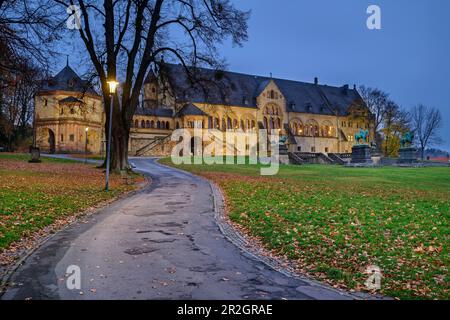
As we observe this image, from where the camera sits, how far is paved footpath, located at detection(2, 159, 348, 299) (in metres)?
5.94

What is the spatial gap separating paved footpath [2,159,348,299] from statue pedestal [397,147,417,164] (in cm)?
5126

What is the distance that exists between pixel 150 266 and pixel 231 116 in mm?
70195

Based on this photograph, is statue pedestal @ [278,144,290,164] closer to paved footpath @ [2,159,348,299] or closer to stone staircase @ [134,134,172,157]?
stone staircase @ [134,134,172,157]

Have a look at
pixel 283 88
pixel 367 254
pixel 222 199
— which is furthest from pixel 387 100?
pixel 367 254

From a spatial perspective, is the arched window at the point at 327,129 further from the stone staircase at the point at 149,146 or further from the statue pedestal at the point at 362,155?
the stone staircase at the point at 149,146

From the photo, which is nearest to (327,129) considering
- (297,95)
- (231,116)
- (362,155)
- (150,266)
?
(297,95)

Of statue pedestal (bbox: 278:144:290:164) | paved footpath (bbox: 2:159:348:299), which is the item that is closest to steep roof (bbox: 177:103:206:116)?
statue pedestal (bbox: 278:144:290:164)

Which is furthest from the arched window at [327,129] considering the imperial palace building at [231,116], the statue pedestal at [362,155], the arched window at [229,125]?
the statue pedestal at [362,155]

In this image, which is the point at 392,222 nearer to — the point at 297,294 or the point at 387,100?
the point at 297,294

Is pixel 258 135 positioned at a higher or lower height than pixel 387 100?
lower

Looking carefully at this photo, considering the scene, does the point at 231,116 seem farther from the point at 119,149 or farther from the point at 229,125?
the point at 119,149

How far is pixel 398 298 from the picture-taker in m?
5.86
